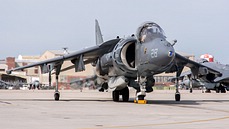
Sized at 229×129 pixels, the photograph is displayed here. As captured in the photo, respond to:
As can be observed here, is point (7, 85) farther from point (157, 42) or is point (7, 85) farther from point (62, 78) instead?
point (157, 42)

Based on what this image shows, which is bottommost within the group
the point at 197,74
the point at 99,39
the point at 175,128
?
the point at 175,128

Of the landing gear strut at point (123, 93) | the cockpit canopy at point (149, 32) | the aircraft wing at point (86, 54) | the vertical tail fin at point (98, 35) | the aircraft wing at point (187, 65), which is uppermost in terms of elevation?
the vertical tail fin at point (98, 35)

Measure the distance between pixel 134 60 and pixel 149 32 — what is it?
2639 mm

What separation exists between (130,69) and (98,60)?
14.3ft

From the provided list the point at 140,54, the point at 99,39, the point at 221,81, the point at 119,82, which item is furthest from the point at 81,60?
the point at 221,81

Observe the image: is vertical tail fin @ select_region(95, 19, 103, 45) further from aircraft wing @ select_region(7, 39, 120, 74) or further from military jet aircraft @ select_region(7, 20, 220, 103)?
aircraft wing @ select_region(7, 39, 120, 74)

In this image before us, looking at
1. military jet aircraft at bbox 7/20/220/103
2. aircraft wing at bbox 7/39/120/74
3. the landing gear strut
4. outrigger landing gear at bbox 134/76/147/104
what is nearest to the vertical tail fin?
military jet aircraft at bbox 7/20/220/103

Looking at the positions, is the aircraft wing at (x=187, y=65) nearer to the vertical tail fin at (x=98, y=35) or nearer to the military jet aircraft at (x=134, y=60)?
the military jet aircraft at (x=134, y=60)

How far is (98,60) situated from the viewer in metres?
26.7

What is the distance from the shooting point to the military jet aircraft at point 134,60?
20.9m

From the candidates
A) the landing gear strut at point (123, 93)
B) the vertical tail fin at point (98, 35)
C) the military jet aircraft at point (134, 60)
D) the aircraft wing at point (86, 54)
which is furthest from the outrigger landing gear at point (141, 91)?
the vertical tail fin at point (98, 35)

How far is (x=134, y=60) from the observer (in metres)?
23.7

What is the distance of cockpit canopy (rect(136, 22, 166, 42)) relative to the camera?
21453 mm

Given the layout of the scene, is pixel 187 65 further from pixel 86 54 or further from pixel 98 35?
pixel 98 35
